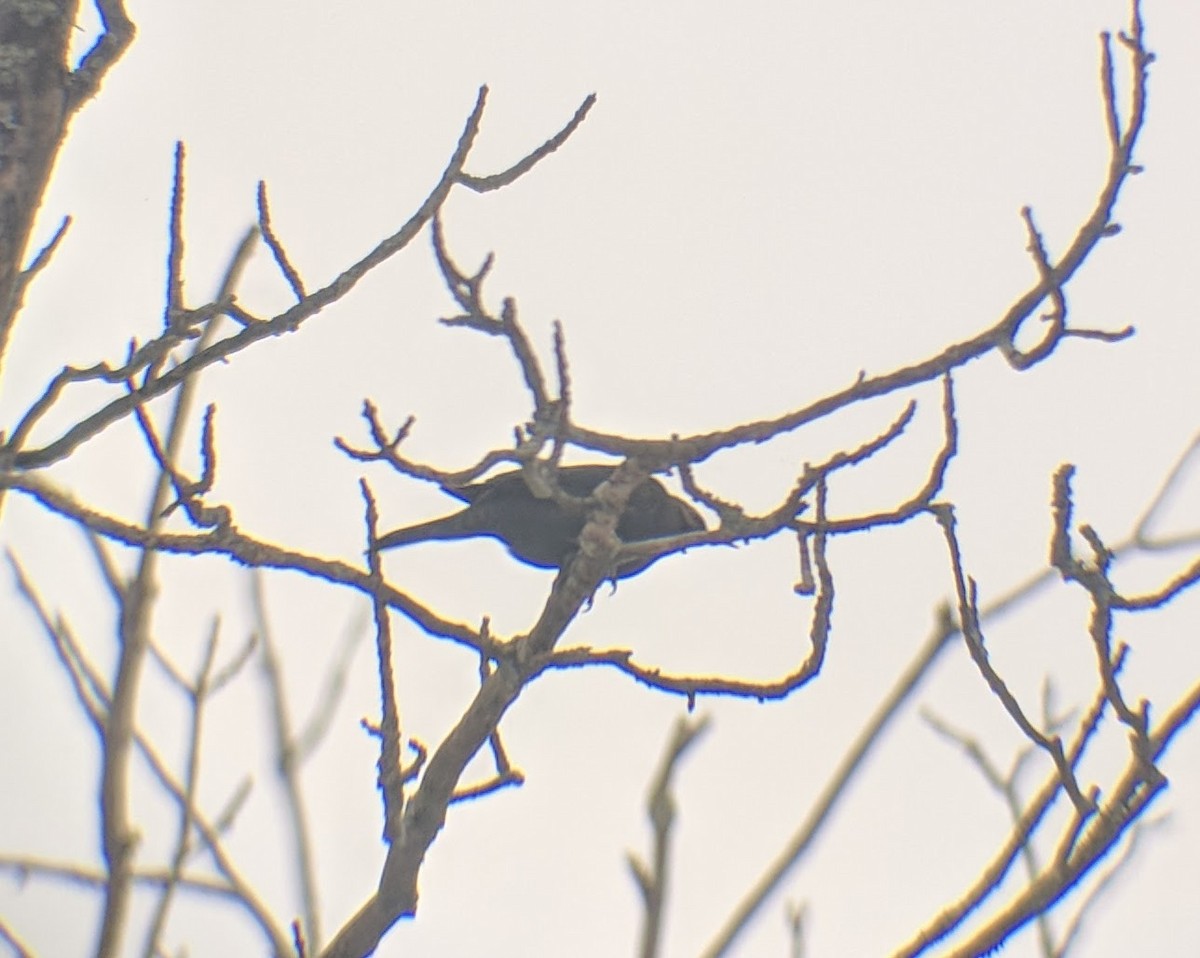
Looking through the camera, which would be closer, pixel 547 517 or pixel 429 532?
pixel 547 517

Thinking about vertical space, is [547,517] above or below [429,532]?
below

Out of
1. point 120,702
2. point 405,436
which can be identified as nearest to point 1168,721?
point 405,436

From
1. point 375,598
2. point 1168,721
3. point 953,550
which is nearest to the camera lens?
point 1168,721

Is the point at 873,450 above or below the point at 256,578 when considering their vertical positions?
below

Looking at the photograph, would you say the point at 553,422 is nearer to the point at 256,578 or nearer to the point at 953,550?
the point at 953,550

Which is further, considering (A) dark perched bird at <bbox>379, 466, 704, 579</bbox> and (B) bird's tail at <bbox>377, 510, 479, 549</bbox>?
(B) bird's tail at <bbox>377, 510, 479, 549</bbox>

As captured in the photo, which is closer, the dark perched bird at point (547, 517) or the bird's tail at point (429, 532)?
the dark perched bird at point (547, 517)

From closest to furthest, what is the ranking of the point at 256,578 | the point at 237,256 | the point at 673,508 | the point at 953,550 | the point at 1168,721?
the point at 1168,721 < the point at 953,550 < the point at 237,256 < the point at 256,578 < the point at 673,508

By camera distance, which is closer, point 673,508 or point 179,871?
point 179,871
